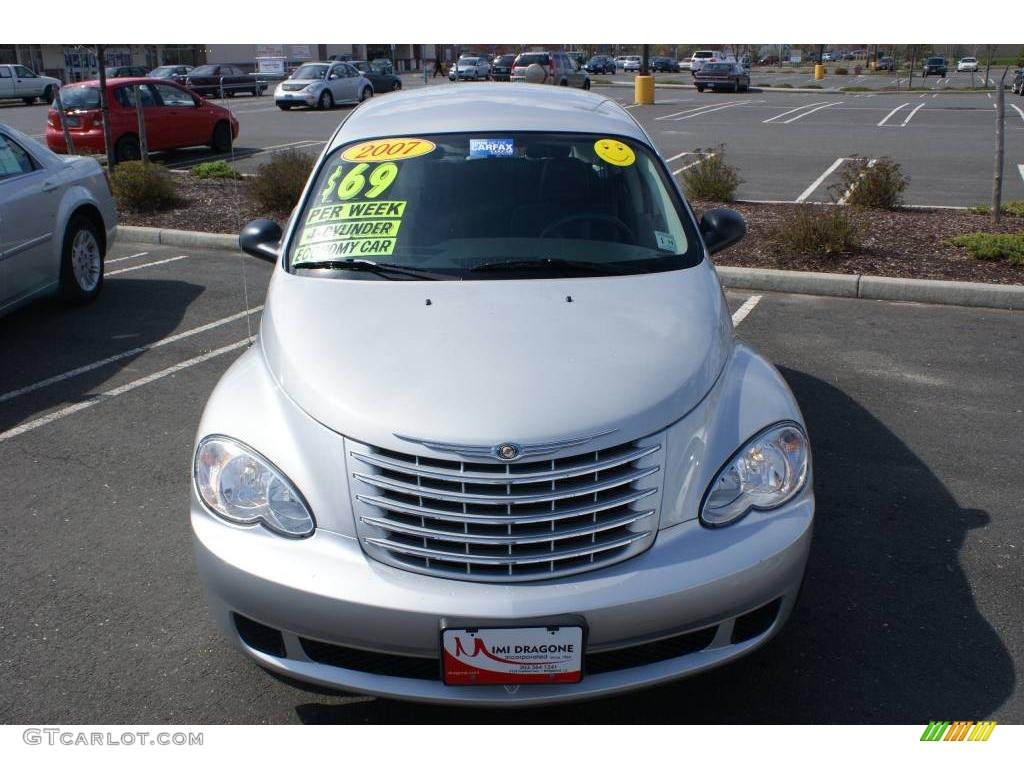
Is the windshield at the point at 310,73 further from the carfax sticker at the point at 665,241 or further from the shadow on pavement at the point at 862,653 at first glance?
the shadow on pavement at the point at 862,653

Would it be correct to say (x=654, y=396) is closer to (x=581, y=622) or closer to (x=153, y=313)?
(x=581, y=622)

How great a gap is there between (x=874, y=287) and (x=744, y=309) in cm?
120

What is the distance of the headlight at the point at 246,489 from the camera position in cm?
287

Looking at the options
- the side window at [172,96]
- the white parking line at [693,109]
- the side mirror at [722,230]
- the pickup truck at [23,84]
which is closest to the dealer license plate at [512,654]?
the side mirror at [722,230]

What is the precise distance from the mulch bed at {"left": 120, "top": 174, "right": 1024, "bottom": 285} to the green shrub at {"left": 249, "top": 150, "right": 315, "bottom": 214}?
122 mm

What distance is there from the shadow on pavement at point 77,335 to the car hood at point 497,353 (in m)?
2.95

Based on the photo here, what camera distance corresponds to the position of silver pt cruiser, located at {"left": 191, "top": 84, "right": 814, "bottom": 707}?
2.65 m

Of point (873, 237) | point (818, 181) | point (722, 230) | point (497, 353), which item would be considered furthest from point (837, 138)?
point (497, 353)

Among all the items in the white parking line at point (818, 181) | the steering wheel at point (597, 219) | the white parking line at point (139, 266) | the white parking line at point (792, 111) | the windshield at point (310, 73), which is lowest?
the white parking line at point (139, 266)

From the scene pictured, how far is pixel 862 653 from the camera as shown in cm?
337

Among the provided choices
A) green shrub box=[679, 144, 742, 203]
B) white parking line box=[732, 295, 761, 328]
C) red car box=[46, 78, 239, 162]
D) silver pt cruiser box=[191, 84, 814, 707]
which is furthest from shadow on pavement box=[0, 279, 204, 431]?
red car box=[46, 78, 239, 162]

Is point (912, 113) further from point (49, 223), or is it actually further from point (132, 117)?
point (49, 223)

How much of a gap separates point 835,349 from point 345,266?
4105 millimetres

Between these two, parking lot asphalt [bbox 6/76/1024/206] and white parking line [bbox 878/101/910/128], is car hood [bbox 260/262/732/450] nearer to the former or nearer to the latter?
parking lot asphalt [bbox 6/76/1024/206]
